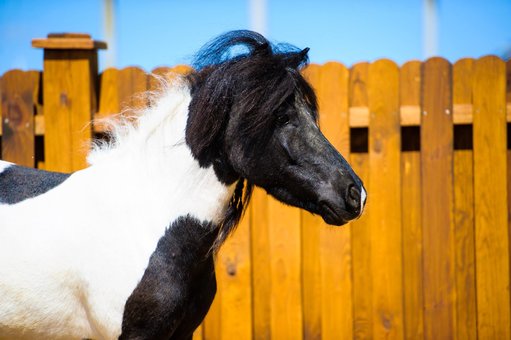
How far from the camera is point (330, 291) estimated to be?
14.0 ft

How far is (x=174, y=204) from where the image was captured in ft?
8.61

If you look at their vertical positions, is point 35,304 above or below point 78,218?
below

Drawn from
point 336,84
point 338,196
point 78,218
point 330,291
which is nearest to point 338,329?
point 330,291

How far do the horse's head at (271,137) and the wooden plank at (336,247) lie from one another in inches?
64.7

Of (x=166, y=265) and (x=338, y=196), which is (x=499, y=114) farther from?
(x=166, y=265)

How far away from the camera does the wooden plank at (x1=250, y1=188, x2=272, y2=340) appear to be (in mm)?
4301

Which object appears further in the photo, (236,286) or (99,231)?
(236,286)

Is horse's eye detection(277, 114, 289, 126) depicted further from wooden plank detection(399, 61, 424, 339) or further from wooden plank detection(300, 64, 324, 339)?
wooden plank detection(399, 61, 424, 339)

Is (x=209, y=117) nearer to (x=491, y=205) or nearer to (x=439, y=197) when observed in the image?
(x=439, y=197)

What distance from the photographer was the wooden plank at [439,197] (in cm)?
425

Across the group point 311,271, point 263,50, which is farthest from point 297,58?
point 311,271

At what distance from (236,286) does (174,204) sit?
1.82m

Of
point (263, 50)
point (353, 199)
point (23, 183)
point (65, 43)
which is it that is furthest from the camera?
point (65, 43)

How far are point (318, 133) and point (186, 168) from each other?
2.03 ft
